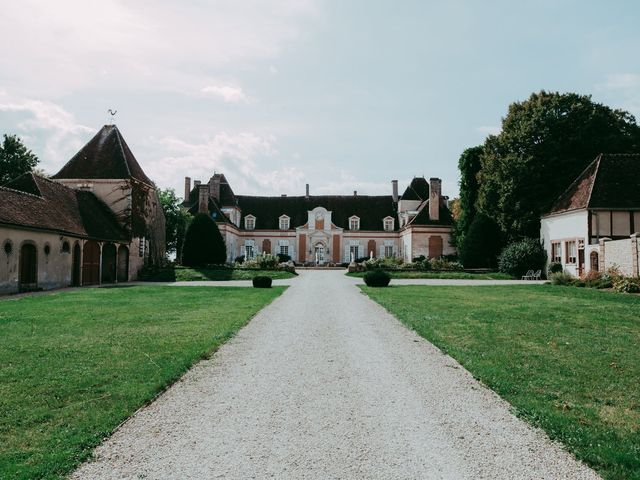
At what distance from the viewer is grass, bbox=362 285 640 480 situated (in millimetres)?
4719

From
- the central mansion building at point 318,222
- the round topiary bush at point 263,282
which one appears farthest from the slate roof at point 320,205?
the round topiary bush at point 263,282

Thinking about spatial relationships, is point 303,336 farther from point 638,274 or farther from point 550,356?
point 638,274

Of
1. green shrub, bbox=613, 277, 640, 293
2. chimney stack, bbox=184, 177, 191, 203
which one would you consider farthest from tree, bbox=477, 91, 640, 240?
chimney stack, bbox=184, 177, 191, 203

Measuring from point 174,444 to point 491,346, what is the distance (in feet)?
20.3

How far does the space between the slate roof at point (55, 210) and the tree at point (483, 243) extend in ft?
74.5

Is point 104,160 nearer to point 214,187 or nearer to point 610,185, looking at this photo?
point 214,187

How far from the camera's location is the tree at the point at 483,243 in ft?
116

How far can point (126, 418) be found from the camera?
16.9ft

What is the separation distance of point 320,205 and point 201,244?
87.1 feet

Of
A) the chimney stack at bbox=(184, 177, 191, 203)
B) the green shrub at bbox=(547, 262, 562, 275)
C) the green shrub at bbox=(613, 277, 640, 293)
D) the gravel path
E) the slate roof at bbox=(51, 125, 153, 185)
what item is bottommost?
the gravel path

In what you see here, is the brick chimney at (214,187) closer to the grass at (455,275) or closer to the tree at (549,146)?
the grass at (455,275)

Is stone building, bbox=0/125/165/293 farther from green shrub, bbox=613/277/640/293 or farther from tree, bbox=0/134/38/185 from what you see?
green shrub, bbox=613/277/640/293

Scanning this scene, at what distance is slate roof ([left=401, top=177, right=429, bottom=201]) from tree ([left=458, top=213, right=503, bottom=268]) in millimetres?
21349

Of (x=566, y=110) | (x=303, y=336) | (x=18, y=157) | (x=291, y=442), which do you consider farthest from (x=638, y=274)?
(x=18, y=157)
